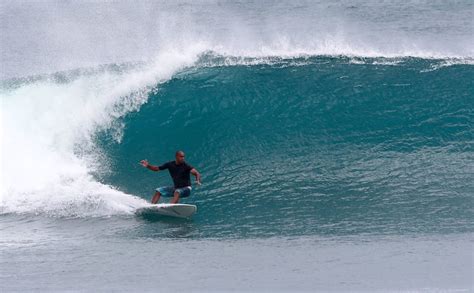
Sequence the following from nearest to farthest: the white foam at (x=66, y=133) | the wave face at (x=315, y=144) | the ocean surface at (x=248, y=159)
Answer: the ocean surface at (x=248, y=159)
the wave face at (x=315, y=144)
the white foam at (x=66, y=133)

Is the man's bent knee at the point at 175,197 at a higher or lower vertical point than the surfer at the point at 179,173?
lower

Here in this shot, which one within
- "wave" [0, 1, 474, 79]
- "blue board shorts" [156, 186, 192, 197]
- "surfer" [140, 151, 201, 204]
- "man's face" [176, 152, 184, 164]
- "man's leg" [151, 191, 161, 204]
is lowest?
"man's leg" [151, 191, 161, 204]

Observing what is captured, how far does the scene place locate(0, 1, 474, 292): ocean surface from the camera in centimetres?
997

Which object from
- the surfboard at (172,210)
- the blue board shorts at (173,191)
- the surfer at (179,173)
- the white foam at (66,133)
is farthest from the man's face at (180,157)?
the white foam at (66,133)

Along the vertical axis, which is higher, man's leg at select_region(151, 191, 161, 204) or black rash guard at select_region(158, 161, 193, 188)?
black rash guard at select_region(158, 161, 193, 188)

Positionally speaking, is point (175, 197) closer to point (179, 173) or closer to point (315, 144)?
point (179, 173)

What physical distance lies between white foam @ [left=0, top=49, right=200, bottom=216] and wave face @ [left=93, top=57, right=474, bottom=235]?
0.52 metres

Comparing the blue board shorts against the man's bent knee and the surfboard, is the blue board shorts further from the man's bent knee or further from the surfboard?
the surfboard

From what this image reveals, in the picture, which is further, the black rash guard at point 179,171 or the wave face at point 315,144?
the black rash guard at point 179,171

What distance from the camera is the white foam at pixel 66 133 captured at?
43.9 feet

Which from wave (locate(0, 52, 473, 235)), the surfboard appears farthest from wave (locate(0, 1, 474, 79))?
the surfboard

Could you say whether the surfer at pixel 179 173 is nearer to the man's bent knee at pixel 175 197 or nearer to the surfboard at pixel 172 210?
the man's bent knee at pixel 175 197

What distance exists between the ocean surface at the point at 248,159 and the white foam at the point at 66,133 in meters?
0.04

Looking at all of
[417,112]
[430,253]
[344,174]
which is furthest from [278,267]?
[417,112]
